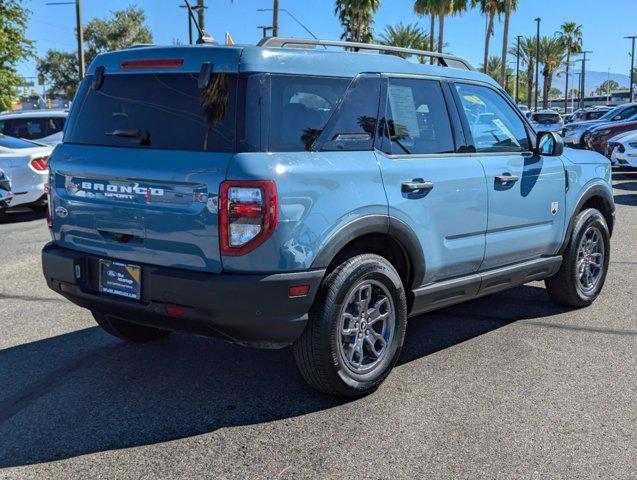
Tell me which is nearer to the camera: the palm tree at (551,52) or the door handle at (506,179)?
the door handle at (506,179)

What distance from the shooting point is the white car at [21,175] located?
10773 millimetres

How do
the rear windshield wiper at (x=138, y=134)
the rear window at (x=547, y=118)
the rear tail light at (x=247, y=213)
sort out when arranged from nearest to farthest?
the rear tail light at (x=247, y=213) → the rear windshield wiper at (x=138, y=134) → the rear window at (x=547, y=118)

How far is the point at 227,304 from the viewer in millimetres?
3486

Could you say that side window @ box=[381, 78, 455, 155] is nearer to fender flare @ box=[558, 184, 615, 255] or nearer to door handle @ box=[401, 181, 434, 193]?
door handle @ box=[401, 181, 434, 193]

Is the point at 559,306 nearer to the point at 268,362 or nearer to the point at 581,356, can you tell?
the point at 581,356

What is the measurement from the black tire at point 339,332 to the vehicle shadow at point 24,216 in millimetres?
8751

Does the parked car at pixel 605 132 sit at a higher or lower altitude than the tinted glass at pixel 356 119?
lower

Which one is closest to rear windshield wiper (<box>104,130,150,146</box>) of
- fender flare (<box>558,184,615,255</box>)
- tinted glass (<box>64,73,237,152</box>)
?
tinted glass (<box>64,73,237,152</box>)

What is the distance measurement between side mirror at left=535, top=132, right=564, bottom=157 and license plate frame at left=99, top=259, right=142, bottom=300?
3.08m

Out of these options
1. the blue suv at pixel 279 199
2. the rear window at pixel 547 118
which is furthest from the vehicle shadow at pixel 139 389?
the rear window at pixel 547 118

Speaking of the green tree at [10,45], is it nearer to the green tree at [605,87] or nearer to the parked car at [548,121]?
the parked car at [548,121]

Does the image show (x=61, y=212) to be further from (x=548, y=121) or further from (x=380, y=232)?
(x=548, y=121)

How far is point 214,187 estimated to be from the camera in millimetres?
3471

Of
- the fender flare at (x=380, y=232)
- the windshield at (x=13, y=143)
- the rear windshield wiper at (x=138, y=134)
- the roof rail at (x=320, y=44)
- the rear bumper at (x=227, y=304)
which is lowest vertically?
the rear bumper at (x=227, y=304)
